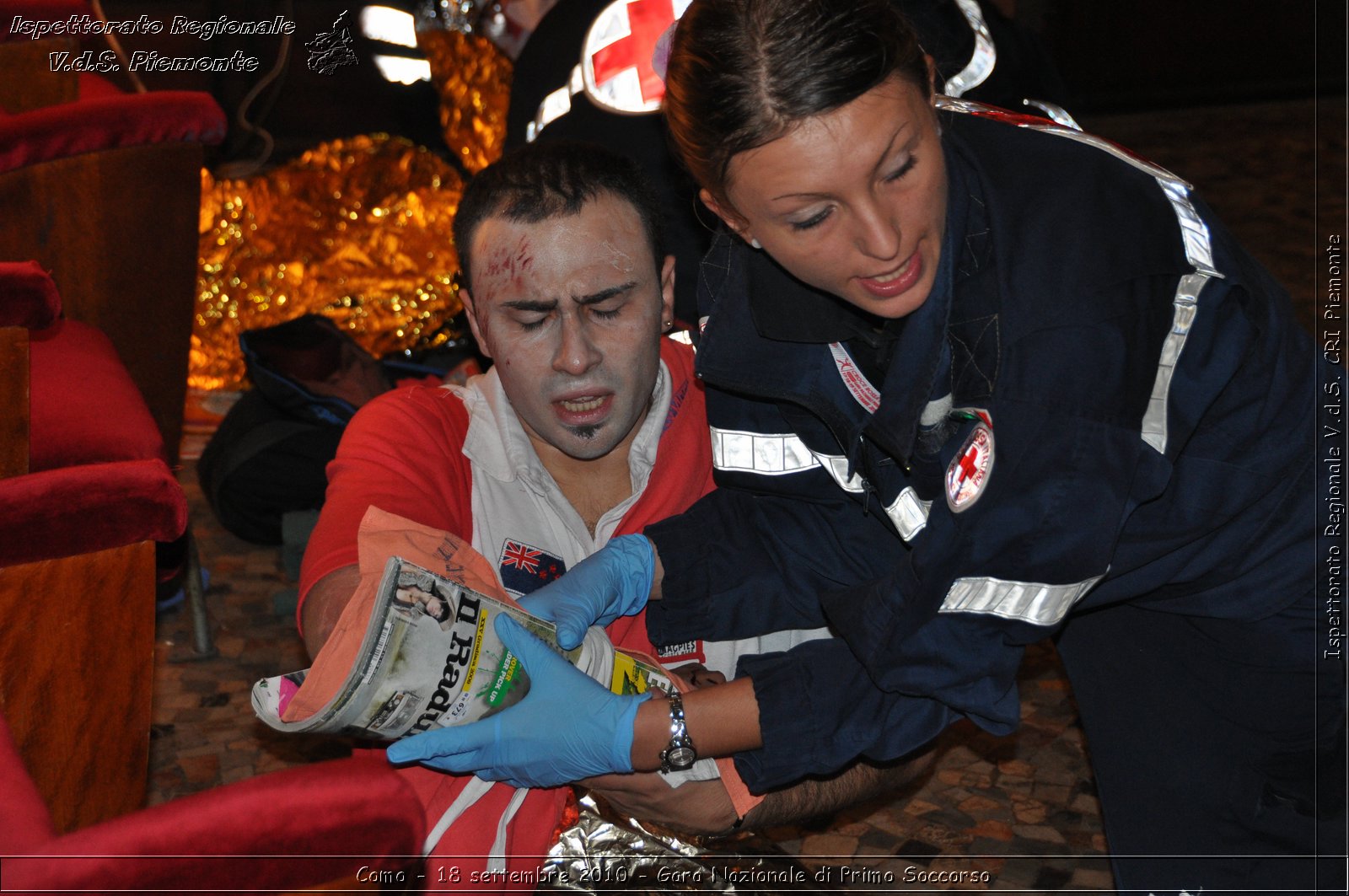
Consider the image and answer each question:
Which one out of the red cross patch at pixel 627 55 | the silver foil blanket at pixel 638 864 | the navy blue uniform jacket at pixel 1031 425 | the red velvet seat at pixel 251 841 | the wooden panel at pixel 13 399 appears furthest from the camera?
the red cross patch at pixel 627 55

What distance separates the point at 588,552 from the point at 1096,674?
0.68 metres

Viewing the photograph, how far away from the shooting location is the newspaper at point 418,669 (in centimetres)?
126

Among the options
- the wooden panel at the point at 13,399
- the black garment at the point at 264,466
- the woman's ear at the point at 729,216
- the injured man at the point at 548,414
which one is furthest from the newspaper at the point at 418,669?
the black garment at the point at 264,466

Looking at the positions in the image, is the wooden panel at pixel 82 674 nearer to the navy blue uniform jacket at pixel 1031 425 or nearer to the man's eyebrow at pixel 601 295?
the man's eyebrow at pixel 601 295

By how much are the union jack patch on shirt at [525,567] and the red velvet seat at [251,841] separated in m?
0.76

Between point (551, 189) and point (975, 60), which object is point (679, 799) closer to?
point (551, 189)

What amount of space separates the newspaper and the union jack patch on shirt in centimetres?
20

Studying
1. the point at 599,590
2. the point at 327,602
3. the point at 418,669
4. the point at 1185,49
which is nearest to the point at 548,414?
the point at 599,590

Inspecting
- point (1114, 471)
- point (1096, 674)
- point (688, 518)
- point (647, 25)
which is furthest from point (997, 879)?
point (647, 25)

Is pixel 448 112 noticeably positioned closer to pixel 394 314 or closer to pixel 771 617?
pixel 394 314

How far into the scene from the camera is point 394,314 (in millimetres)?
3369

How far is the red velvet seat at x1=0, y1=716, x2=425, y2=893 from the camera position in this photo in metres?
0.83

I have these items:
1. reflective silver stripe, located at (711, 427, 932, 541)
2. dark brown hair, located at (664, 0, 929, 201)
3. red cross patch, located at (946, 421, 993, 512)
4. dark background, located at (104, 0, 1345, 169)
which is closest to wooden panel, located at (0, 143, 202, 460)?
reflective silver stripe, located at (711, 427, 932, 541)

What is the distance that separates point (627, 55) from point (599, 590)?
4.12 feet
